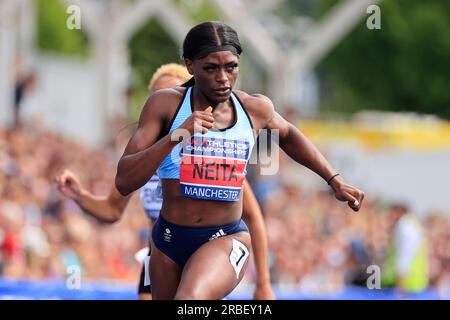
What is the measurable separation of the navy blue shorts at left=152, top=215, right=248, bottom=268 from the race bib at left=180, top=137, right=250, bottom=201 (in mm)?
173

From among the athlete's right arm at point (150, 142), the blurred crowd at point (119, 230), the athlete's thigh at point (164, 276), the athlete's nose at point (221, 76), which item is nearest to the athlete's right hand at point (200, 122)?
the athlete's right arm at point (150, 142)

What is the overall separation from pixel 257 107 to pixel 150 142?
669 mm

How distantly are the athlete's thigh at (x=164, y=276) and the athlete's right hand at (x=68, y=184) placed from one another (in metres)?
1.44

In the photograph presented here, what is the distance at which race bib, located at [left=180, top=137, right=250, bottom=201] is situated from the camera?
5.91m

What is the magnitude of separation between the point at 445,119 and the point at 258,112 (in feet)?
140

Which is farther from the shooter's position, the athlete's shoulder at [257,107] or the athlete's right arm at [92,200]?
the athlete's right arm at [92,200]

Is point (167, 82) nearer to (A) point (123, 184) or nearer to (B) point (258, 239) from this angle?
(B) point (258, 239)

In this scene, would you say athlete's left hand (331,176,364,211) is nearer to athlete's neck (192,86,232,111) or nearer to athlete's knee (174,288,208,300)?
athlete's neck (192,86,232,111)

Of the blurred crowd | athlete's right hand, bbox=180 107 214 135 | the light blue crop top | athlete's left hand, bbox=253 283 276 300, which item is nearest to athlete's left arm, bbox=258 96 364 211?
the light blue crop top

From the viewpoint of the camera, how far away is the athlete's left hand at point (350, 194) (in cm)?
612

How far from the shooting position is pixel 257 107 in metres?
6.16

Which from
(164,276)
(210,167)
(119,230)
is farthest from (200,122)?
(119,230)

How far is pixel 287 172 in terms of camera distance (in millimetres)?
21422

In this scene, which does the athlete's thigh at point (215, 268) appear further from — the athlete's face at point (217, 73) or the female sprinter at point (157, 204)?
the female sprinter at point (157, 204)
